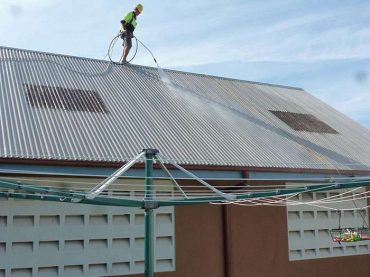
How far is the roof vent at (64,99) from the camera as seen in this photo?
1022 cm

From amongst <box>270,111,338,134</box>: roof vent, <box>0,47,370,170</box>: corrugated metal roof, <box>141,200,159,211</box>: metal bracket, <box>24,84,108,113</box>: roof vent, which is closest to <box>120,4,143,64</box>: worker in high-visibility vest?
<box>0,47,370,170</box>: corrugated metal roof

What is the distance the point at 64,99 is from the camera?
35.1 feet

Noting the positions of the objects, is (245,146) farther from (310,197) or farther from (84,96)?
(84,96)

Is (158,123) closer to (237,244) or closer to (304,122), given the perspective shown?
(237,244)

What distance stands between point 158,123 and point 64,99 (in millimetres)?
1991

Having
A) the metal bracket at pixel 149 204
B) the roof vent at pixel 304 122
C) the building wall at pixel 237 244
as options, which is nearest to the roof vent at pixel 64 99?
the building wall at pixel 237 244

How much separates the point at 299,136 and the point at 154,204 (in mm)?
6555

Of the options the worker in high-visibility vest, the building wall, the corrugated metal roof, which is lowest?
the building wall

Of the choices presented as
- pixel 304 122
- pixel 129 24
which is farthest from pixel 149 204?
pixel 129 24

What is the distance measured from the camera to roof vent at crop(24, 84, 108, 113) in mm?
10219

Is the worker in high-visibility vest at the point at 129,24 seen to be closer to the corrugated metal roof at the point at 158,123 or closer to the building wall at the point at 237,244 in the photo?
the corrugated metal roof at the point at 158,123

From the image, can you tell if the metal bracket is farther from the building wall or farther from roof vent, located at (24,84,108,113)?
roof vent, located at (24,84,108,113)

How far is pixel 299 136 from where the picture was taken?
41.5 ft

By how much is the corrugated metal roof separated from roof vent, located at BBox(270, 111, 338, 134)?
250mm
